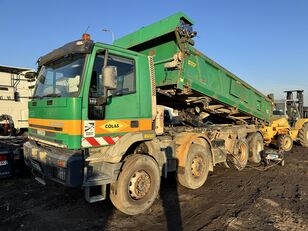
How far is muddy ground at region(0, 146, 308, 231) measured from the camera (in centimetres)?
418

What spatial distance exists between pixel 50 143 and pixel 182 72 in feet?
9.64

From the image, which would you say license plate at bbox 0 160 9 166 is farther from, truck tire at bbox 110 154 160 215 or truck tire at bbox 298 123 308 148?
truck tire at bbox 298 123 308 148

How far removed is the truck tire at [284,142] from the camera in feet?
36.7

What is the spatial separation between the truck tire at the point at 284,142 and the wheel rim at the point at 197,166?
6.39 meters

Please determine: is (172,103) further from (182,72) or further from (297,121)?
(297,121)

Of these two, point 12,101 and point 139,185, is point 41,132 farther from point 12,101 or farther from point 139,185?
point 12,101

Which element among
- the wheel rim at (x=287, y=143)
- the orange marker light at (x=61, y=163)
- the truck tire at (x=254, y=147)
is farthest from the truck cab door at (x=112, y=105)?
the wheel rim at (x=287, y=143)

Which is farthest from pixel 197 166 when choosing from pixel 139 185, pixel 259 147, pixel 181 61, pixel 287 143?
pixel 287 143

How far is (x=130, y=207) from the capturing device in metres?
4.45

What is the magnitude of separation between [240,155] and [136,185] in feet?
15.7

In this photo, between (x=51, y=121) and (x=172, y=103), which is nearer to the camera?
(x=51, y=121)

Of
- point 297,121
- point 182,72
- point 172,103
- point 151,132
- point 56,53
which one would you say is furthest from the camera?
point 297,121

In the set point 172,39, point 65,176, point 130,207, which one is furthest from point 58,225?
point 172,39

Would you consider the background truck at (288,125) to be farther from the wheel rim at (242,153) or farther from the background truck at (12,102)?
the background truck at (12,102)
